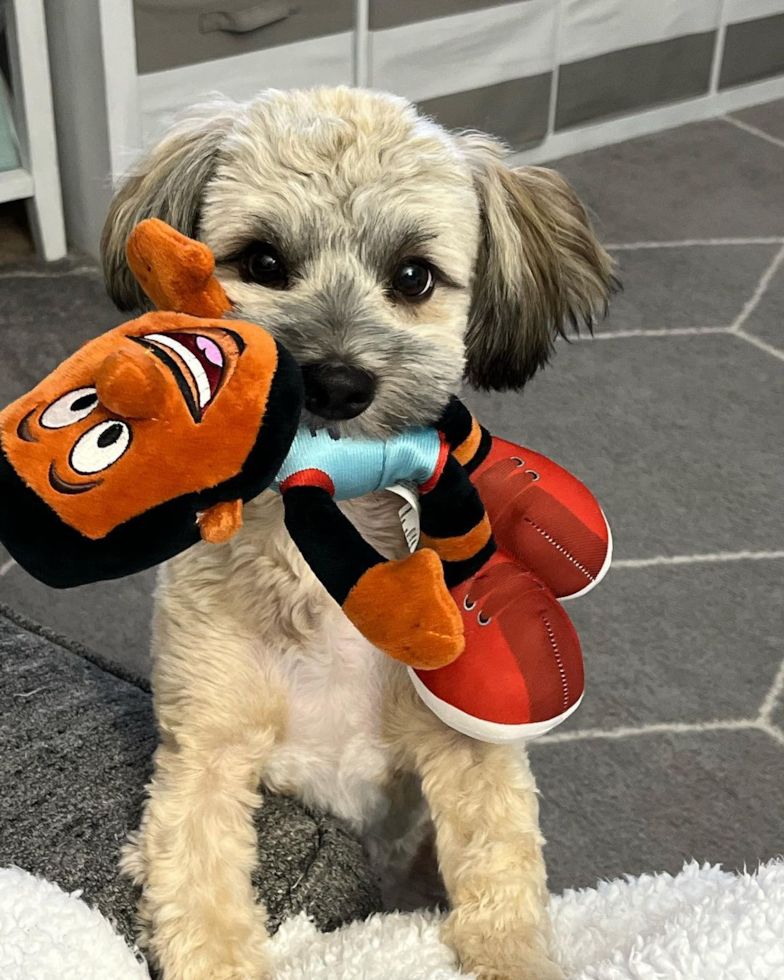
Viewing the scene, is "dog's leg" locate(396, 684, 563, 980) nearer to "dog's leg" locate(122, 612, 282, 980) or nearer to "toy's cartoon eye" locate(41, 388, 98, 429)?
"dog's leg" locate(122, 612, 282, 980)

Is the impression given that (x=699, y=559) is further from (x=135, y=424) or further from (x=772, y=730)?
(x=135, y=424)

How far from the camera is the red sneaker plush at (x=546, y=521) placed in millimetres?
931

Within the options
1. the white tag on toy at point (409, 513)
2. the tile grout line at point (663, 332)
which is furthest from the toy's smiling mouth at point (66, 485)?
the tile grout line at point (663, 332)

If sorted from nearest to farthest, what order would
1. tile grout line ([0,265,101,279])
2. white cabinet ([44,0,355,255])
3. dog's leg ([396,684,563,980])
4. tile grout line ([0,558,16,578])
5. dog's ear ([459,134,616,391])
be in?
dog's leg ([396,684,563,980])
dog's ear ([459,134,616,391])
tile grout line ([0,558,16,578])
white cabinet ([44,0,355,255])
tile grout line ([0,265,101,279])

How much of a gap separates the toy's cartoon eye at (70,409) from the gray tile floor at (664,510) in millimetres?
927

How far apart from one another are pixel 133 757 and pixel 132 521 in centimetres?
39

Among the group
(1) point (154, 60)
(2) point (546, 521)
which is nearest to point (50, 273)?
(1) point (154, 60)

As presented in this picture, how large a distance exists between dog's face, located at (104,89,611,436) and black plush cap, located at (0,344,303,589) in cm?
10

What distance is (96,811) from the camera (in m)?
0.91

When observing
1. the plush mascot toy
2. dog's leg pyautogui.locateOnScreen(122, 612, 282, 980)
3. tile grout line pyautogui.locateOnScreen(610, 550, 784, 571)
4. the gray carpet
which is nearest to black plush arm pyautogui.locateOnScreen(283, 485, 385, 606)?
the plush mascot toy

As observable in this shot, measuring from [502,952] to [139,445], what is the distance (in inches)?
18.4

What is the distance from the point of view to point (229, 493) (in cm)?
68

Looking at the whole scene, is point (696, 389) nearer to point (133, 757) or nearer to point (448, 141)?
point (448, 141)

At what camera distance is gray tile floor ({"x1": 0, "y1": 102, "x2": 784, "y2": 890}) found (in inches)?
57.3
